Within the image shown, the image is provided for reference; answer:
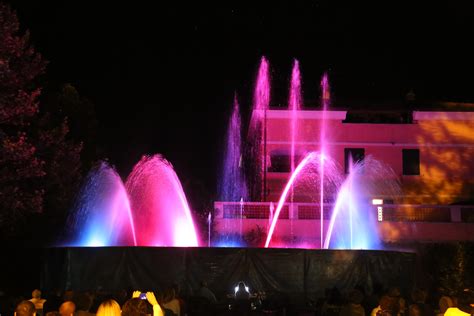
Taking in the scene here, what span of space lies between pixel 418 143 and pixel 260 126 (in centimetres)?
1020

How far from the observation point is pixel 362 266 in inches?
658

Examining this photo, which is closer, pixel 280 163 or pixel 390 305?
pixel 390 305

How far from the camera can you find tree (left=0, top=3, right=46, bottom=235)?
23219 mm

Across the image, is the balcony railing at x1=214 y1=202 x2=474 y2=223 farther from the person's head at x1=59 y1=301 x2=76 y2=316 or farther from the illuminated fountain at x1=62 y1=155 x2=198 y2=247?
the person's head at x1=59 y1=301 x2=76 y2=316

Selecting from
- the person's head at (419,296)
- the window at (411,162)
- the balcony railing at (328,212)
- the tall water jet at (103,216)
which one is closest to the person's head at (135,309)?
the person's head at (419,296)

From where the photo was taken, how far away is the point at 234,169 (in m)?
48.3

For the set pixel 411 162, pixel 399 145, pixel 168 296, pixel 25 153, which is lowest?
pixel 168 296

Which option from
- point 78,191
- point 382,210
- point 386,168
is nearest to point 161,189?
point 78,191

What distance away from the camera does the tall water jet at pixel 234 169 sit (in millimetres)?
45062

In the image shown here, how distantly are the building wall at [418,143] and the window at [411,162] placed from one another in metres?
0.21

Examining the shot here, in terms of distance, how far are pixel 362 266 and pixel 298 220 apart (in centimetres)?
1089

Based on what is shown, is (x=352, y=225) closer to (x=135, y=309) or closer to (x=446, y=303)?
(x=446, y=303)

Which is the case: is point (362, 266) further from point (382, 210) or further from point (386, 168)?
point (386, 168)

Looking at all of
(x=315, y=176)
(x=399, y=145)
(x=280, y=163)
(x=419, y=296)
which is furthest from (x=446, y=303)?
(x=399, y=145)
